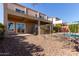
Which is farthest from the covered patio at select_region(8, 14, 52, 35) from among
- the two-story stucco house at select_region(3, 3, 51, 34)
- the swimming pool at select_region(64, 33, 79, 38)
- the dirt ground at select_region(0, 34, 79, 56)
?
the swimming pool at select_region(64, 33, 79, 38)

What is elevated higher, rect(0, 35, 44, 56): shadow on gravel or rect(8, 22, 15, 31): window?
rect(8, 22, 15, 31): window

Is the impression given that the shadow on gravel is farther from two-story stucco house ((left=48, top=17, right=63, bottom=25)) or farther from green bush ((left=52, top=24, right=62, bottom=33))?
two-story stucco house ((left=48, top=17, right=63, bottom=25))

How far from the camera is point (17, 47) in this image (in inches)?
152

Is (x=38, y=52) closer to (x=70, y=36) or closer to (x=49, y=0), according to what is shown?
(x=70, y=36)

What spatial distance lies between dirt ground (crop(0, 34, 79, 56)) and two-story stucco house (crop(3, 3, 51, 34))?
150mm

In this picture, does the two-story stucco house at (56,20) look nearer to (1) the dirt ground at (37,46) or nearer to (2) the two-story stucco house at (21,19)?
(2) the two-story stucco house at (21,19)

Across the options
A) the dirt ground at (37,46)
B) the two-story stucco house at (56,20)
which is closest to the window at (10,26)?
the dirt ground at (37,46)

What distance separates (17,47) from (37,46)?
372 mm

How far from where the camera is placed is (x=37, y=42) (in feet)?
12.8

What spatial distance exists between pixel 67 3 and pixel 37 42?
908mm

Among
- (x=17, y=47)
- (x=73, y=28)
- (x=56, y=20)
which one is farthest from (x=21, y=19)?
(x=73, y=28)

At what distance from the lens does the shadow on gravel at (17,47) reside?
12.6ft

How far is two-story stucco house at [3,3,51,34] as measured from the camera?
3805 millimetres

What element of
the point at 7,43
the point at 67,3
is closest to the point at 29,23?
the point at 7,43
